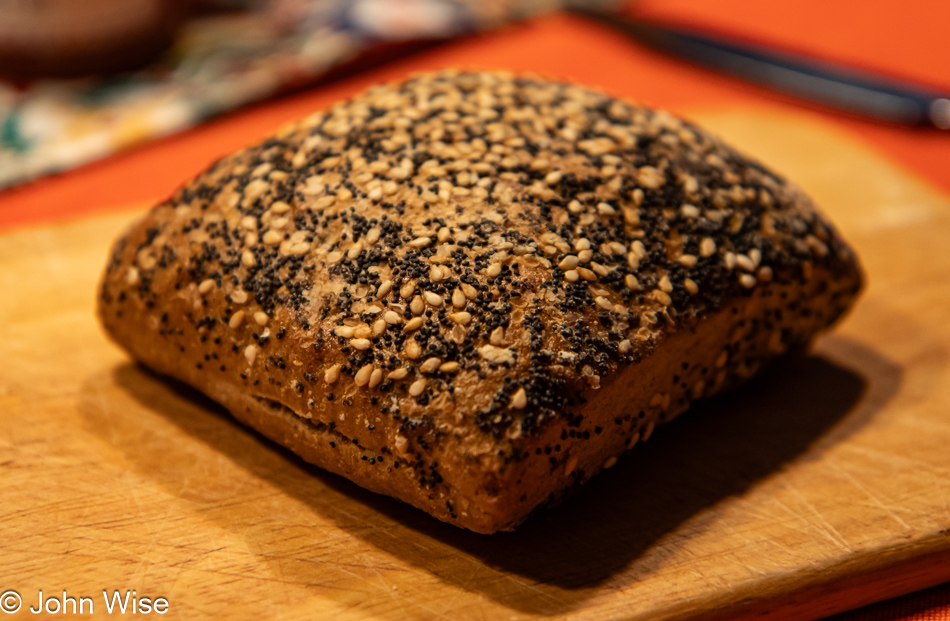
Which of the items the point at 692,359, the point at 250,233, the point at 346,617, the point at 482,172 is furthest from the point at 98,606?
the point at 692,359

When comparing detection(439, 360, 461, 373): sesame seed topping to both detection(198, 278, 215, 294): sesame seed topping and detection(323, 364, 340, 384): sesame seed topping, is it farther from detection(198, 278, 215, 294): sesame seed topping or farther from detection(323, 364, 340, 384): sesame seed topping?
detection(198, 278, 215, 294): sesame seed topping

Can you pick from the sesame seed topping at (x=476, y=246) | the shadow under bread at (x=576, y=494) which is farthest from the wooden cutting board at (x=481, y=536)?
the sesame seed topping at (x=476, y=246)

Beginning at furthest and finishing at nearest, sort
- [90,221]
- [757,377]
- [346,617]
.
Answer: [90,221] < [757,377] < [346,617]

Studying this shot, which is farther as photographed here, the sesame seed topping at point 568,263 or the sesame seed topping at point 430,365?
the sesame seed topping at point 568,263

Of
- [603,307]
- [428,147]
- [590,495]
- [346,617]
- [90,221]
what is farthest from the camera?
Answer: [90,221]

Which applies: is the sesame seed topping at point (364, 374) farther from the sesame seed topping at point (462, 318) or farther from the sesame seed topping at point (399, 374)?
the sesame seed topping at point (462, 318)

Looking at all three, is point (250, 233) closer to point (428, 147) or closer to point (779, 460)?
point (428, 147)

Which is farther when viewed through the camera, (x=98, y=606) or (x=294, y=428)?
(x=294, y=428)
